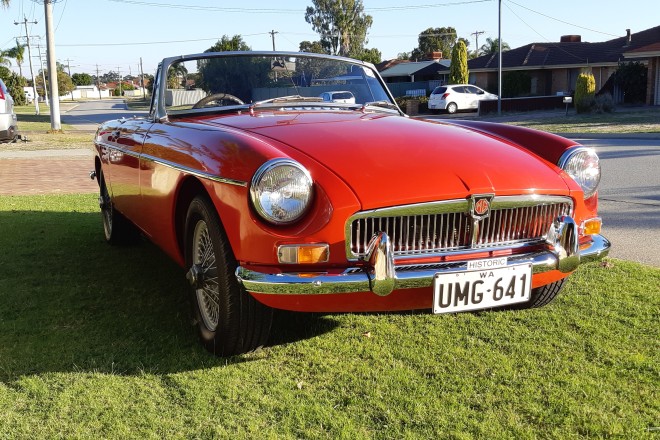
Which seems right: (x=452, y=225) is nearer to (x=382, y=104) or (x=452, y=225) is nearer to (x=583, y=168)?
(x=583, y=168)

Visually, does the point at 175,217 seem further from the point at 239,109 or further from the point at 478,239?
the point at 478,239

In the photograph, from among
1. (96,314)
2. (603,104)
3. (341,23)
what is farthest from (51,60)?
(341,23)

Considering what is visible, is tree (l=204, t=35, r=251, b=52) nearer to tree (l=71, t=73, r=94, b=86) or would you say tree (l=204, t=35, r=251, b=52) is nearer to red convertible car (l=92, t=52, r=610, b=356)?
red convertible car (l=92, t=52, r=610, b=356)

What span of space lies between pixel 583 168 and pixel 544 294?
70cm

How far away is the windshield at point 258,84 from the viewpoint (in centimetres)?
412

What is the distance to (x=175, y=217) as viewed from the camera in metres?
3.35

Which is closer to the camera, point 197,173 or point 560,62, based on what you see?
point 197,173

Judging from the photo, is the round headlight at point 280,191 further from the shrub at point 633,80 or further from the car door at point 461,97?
the shrub at point 633,80

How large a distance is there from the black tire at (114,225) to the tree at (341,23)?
56143 mm

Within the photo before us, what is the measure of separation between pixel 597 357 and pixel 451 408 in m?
0.89

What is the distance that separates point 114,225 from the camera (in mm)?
5203

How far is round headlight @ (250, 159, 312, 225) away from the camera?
260 cm

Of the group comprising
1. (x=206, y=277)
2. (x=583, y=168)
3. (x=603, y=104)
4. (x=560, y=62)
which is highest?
(x=560, y=62)

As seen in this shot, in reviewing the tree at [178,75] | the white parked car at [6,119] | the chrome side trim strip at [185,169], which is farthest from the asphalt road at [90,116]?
the chrome side trim strip at [185,169]
